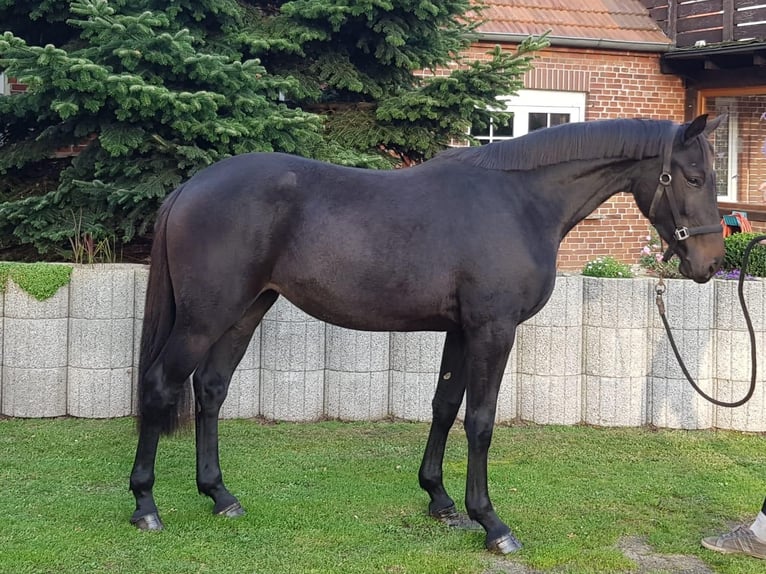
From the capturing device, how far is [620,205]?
11258 mm

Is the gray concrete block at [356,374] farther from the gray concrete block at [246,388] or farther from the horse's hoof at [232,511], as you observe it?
the horse's hoof at [232,511]

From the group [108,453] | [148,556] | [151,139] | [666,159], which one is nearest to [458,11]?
[151,139]

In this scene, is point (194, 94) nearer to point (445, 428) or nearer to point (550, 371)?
point (445, 428)

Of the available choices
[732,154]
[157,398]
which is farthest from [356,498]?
[732,154]

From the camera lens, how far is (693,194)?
11.7 ft

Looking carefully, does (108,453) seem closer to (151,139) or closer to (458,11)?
(151,139)

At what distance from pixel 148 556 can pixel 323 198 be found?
172 cm

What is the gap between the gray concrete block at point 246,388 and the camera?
5.73 m

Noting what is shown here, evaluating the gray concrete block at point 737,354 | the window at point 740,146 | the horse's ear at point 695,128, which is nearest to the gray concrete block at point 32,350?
the horse's ear at point 695,128

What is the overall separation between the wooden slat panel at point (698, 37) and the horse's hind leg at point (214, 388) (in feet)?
30.8

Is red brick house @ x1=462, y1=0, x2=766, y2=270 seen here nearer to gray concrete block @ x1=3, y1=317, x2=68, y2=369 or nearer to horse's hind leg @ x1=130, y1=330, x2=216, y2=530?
gray concrete block @ x1=3, y1=317, x2=68, y2=369

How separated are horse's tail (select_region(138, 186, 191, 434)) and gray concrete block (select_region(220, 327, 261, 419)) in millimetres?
1785

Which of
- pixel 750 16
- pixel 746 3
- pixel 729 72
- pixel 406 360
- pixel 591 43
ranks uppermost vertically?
pixel 746 3

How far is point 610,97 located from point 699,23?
1.71 metres
